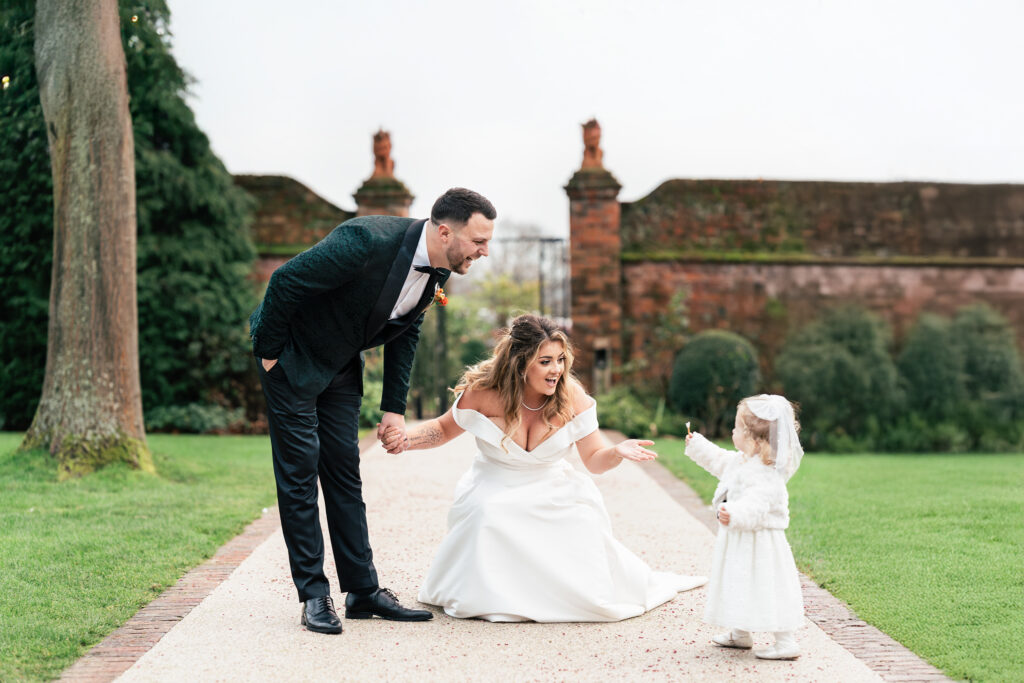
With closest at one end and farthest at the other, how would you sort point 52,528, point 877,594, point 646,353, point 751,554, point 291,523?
1. point 751,554
2. point 291,523
3. point 877,594
4. point 52,528
5. point 646,353

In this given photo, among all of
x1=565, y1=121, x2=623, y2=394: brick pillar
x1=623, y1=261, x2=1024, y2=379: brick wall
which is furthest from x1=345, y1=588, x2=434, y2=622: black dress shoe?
x1=623, y1=261, x2=1024, y2=379: brick wall

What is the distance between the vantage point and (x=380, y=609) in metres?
4.32

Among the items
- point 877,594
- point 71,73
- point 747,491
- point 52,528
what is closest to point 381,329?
point 747,491

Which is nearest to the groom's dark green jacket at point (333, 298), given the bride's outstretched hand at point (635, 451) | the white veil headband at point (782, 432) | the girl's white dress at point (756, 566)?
the bride's outstretched hand at point (635, 451)

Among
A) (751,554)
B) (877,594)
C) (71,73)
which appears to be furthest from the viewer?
(71,73)

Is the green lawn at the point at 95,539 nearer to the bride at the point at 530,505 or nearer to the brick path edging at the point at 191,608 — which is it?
the brick path edging at the point at 191,608

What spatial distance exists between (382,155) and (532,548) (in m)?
12.4

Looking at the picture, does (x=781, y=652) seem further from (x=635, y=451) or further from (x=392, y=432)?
(x=392, y=432)

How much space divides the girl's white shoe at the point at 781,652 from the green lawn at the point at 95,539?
2.60m

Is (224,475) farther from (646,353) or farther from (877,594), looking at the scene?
(646,353)

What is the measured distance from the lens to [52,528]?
20.2 feet

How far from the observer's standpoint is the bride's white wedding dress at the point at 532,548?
4297 mm

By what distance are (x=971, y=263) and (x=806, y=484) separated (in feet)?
31.6

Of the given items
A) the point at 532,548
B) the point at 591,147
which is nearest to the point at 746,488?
the point at 532,548
